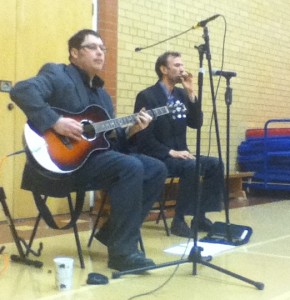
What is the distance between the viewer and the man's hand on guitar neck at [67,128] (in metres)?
3.02

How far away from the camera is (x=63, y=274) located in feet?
8.91

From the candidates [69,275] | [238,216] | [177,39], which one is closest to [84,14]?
[177,39]

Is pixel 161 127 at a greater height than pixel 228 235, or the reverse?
pixel 161 127

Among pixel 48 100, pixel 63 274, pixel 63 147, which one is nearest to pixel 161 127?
pixel 48 100

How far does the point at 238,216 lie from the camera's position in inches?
208

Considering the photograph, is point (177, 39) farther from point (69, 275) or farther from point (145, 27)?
point (69, 275)

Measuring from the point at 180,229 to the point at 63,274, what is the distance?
1684 mm

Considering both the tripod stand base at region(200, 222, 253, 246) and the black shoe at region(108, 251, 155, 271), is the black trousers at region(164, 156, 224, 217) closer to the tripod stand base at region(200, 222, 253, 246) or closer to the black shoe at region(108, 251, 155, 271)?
the tripod stand base at region(200, 222, 253, 246)

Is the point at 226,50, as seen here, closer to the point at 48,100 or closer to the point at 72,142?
the point at 48,100

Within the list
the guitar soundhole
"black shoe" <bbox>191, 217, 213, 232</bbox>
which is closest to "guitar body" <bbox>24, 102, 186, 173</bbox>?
the guitar soundhole

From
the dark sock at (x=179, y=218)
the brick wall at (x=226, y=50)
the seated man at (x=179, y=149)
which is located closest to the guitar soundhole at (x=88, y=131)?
the seated man at (x=179, y=149)

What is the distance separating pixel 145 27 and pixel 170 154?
2.00 metres

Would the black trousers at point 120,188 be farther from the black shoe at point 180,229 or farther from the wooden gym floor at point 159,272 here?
the black shoe at point 180,229

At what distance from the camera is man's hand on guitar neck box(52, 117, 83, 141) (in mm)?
3018
